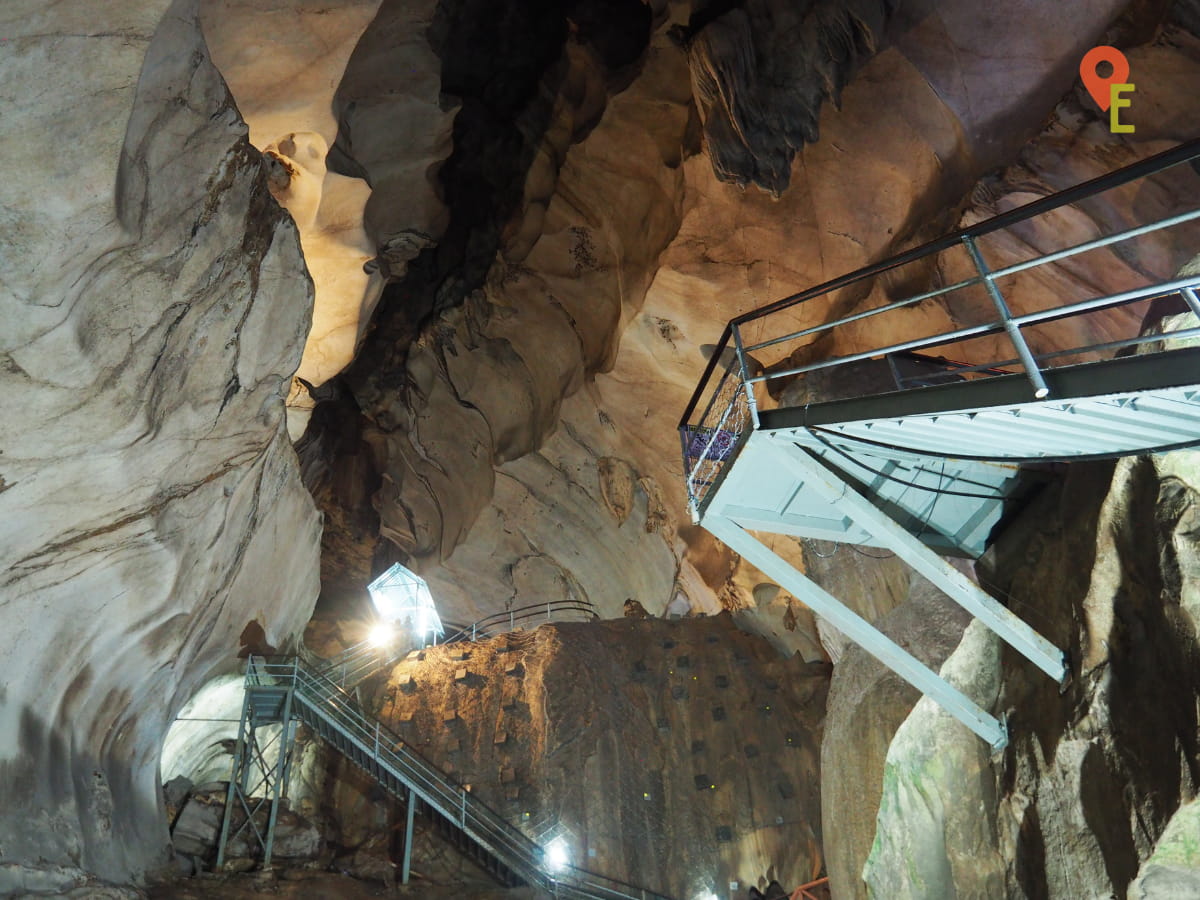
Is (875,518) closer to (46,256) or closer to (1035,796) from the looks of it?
(1035,796)

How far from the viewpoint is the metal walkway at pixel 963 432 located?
4191mm

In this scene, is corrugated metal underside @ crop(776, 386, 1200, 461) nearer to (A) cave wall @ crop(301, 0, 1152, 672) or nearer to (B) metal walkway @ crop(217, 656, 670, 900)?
(A) cave wall @ crop(301, 0, 1152, 672)

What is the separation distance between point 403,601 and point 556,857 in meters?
8.00

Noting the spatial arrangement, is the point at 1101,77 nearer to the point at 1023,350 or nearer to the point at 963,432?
the point at 963,432

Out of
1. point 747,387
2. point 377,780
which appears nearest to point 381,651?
point 377,780

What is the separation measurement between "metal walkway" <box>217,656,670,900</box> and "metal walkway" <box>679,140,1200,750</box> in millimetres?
9654

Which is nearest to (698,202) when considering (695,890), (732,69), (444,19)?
(732,69)

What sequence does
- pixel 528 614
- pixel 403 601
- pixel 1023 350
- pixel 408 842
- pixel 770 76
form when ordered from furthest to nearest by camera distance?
pixel 528 614 → pixel 403 601 → pixel 408 842 → pixel 770 76 → pixel 1023 350

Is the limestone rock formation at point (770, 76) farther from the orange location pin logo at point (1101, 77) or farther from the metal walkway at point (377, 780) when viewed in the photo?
the metal walkway at point (377, 780)

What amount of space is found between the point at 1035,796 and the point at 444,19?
17.0 meters

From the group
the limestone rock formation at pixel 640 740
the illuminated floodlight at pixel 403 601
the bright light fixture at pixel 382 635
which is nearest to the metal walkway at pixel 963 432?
the limestone rock formation at pixel 640 740

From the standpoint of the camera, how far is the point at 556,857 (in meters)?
14.5

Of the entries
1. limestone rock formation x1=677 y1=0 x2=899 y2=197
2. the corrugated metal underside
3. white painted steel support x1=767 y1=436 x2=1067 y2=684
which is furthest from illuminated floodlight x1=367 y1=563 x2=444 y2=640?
the corrugated metal underside

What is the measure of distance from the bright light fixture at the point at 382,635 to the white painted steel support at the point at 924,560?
47.4 ft
